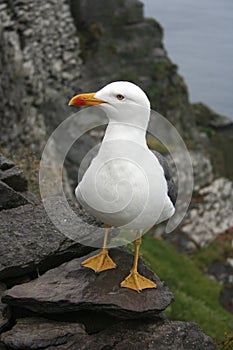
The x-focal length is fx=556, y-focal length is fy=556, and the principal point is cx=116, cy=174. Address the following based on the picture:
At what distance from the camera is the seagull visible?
510cm

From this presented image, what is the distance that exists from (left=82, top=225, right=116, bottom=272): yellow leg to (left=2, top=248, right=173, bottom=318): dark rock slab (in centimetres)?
5

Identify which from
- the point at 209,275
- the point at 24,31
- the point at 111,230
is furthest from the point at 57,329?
the point at 209,275

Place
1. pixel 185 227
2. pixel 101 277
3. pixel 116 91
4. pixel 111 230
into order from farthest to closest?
pixel 185 227, pixel 111 230, pixel 101 277, pixel 116 91

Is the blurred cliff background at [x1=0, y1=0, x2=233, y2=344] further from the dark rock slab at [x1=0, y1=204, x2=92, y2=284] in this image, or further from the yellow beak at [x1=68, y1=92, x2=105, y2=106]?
the yellow beak at [x1=68, y1=92, x2=105, y2=106]

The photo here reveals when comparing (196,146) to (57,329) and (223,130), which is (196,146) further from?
(57,329)

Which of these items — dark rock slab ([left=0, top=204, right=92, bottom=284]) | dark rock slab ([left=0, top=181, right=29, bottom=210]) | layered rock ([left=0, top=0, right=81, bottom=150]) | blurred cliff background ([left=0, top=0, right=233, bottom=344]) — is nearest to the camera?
dark rock slab ([left=0, top=204, right=92, bottom=284])

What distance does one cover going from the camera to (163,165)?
18.7 ft

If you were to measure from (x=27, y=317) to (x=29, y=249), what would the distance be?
75 cm

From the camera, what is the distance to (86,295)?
216 inches

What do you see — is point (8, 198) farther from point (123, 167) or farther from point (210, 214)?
point (210, 214)

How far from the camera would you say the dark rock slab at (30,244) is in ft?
19.2

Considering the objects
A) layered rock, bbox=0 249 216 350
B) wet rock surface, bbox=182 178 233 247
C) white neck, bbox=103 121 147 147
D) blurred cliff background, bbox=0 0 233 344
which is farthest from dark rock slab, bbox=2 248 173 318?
wet rock surface, bbox=182 178 233 247

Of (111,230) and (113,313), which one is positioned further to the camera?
(111,230)

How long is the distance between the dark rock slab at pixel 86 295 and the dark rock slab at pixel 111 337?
166mm
